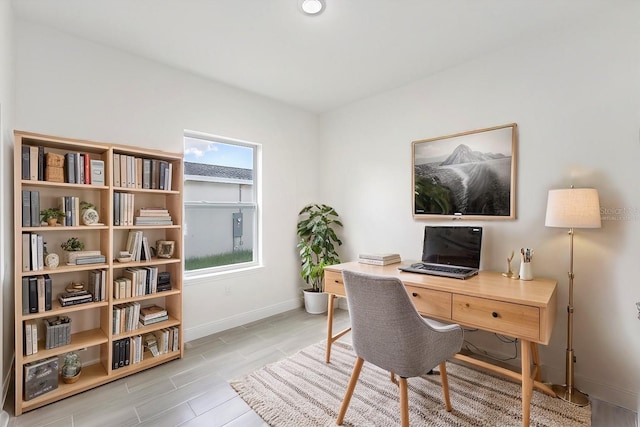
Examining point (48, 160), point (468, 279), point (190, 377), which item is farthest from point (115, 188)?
point (468, 279)

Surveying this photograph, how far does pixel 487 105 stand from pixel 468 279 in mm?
1492

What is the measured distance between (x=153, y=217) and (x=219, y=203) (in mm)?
881

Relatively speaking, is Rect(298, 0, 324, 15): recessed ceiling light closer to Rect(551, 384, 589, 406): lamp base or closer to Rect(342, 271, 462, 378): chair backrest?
Rect(342, 271, 462, 378): chair backrest

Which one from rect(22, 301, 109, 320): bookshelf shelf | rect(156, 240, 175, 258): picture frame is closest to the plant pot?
rect(156, 240, 175, 258): picture frame

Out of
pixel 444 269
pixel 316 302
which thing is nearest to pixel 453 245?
pixel 444 269

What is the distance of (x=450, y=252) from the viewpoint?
2604 millimetres

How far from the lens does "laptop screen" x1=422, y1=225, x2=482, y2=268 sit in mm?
2477

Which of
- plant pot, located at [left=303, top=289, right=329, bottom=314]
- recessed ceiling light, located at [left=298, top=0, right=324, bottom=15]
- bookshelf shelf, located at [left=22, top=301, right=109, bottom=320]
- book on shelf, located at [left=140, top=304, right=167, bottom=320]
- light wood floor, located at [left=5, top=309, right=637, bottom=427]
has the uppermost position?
recessed ceiling light, located at [left=298, top=0, right=324, bottom=15]

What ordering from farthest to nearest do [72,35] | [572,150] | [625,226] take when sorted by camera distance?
1. [72,35]
2. [572,150]
3. [625,226]

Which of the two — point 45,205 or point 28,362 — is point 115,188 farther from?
point 28,362

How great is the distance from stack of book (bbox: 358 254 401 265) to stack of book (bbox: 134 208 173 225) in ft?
5.75

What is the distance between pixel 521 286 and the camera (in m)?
2.03

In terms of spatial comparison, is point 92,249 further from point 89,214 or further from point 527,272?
point 527,272

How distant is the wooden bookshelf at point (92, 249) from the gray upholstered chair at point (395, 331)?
1.70 meters
